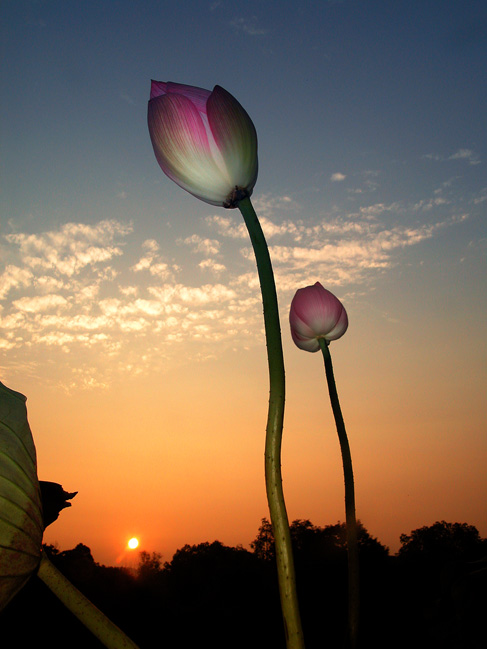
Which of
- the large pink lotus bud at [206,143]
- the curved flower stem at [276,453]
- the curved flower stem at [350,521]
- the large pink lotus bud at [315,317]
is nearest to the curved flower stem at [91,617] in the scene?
the curved flower stem at [276,453]

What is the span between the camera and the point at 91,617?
0.40 meters

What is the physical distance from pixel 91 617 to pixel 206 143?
1.62 feet

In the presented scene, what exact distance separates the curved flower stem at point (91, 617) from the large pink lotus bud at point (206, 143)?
0.43m

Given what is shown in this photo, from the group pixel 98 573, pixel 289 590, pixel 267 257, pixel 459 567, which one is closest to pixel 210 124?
pixel 267 257

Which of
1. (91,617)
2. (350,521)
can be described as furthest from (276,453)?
(350,521)

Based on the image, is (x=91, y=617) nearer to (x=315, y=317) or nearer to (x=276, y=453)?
(x=276, y=453)

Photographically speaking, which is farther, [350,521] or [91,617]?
[350,521]

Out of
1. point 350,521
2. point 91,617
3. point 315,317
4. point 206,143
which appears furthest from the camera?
point 315,317

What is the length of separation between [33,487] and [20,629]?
0.93 m

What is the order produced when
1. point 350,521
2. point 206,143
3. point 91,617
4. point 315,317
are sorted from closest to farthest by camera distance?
point 91,617
point 206,143
point 350,521
point 315,317

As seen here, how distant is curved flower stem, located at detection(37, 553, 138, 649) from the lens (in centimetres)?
40

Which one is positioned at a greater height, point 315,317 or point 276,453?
point 315,317


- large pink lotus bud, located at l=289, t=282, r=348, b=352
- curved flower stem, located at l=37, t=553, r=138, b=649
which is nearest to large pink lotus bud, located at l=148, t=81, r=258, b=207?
curved flower stem, located at l=37, t=553, r=138, b=649

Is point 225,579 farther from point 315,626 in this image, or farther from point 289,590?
point 289,590
